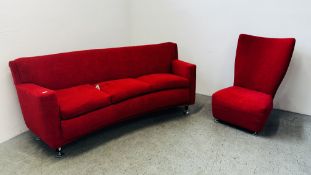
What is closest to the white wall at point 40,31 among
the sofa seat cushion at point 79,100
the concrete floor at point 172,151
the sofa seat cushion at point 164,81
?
the concrete floor at point 172,151

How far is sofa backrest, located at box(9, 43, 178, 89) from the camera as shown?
251 cm

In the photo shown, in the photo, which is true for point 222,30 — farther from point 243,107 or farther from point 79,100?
point 79,100

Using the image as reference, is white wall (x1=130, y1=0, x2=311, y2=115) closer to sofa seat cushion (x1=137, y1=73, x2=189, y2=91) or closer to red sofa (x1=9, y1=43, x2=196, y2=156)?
red sofa (x1=9, y1=43, x2=196, y2=156)

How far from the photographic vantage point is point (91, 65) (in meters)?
2.96

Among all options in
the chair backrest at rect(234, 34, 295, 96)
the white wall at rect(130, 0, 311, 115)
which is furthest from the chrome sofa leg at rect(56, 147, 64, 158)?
the white wall at rect(130, 0, 311, 115)

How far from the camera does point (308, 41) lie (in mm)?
3037

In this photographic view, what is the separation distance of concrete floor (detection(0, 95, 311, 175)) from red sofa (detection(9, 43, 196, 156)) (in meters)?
0.19

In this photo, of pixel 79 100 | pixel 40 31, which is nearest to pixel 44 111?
pixel 79 100

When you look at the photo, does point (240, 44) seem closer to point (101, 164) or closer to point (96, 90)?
point (96, 90)

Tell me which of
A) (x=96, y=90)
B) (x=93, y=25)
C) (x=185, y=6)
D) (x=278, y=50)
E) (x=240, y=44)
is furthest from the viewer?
(x=185, y=6)

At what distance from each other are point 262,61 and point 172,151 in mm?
1652

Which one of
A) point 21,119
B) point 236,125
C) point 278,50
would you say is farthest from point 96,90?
point 278,50

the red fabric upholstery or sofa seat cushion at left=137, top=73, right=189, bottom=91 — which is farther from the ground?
sofa seat cushion at left=137, top=73, right=189, bottom=91

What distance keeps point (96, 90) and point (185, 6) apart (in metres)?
2.05
